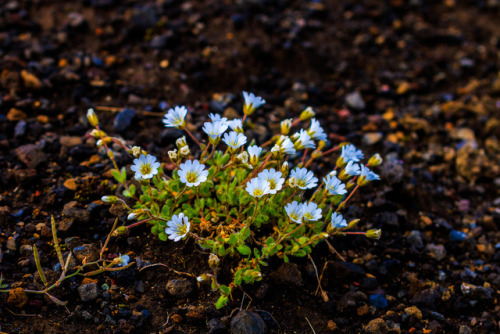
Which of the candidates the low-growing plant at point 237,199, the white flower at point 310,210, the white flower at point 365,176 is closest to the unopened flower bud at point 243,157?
the low-growing plant at point 237,199

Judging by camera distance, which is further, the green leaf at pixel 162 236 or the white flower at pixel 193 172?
the green leaf at pixel 162 236

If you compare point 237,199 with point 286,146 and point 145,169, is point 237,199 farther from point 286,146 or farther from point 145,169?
point 145,169

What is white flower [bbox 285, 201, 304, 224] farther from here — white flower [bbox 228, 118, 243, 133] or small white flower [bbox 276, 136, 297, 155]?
white flower [bbox 228, 118, 243, 133]

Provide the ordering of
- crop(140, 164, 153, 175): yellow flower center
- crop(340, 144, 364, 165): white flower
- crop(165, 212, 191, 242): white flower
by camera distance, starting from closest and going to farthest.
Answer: crop(165, 212, 191, 242): white flower → crop(140, 164, 153, 175): yellow flower center → crop(340, 144, 364, 165): white flower

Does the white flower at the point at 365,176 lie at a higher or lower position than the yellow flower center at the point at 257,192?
lower

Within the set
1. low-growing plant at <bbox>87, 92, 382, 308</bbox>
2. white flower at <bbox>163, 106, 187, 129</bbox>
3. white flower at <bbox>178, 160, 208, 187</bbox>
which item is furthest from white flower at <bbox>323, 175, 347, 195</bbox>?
white flower at <bbox>163, 106, 187, 129</bbox>

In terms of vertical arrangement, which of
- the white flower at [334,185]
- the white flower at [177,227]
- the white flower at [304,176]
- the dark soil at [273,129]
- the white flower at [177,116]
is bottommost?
the dark soil at [273,129]

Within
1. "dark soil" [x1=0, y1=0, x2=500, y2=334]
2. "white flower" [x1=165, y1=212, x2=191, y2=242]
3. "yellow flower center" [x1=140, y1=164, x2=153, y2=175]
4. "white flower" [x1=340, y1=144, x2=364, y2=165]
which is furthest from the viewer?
"white flower" [x1=340, y1=144, x2=364, y2=165]

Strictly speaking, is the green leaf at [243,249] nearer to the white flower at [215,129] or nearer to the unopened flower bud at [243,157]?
the unopened flower bud at [243,157]

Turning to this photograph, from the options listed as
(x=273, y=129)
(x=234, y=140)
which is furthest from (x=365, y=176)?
(x=273, y=129)
